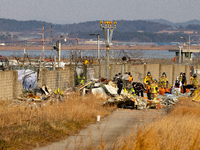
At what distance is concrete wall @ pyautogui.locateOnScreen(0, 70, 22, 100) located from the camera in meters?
17.8

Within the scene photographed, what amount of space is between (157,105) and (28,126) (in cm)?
999

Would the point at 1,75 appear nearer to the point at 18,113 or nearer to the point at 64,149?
the point at 18,113

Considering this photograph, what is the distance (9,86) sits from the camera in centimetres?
1833

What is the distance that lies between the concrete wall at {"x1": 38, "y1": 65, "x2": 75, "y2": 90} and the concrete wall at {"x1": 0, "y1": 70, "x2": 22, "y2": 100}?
1.66m

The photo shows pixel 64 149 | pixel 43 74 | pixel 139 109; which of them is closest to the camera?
pixel 64 149

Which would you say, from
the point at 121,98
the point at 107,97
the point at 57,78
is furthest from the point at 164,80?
the point at 57,78

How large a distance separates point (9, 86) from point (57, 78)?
14.5ft

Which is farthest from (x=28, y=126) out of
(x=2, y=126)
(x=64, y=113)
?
(x=64, y=113)

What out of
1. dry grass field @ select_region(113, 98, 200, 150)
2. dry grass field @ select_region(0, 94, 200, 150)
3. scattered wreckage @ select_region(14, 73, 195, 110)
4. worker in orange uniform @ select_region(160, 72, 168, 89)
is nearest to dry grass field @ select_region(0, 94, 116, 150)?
dry grass field @ select_region(0, 94, 200, 150)

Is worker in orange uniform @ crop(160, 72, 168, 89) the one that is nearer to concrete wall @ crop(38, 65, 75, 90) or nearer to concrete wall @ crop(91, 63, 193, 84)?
concrete wall @ crop(91, 63, 193, 84)

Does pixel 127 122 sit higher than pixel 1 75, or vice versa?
pixel 1 75

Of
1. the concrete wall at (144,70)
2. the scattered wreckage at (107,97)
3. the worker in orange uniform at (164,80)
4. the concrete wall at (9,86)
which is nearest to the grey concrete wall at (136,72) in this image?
the concrete wall at (144,70)

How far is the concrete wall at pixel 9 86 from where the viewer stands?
1780cm

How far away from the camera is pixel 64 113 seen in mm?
12070
